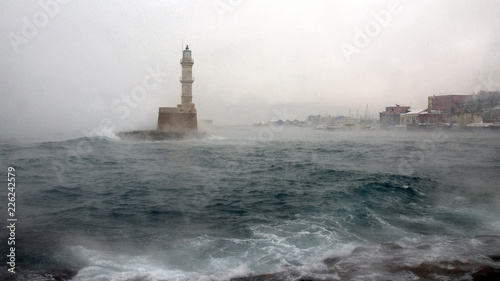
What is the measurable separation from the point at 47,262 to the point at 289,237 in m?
5.39

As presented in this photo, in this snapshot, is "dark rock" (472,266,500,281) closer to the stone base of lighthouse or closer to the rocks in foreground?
the rocks in foreground

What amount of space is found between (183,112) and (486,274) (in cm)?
4683

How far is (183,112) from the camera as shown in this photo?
49.8 meters

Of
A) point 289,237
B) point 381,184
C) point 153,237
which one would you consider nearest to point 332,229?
point 289,237

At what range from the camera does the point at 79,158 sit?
81.0 ft

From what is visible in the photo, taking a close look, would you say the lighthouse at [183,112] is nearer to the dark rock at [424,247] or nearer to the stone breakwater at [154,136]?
the stone breakwater at [154,136]

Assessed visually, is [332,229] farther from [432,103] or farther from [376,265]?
[432,103]

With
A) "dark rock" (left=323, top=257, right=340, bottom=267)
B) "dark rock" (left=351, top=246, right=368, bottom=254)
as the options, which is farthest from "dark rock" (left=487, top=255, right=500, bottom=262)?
"dark rock" (left=323, top=257, right=340, bottom=267)

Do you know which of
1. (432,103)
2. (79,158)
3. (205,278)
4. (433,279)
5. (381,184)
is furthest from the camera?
(432,103)

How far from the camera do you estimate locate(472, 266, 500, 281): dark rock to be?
562 centimetres

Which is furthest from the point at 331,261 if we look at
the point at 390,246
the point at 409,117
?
the point at 409,117

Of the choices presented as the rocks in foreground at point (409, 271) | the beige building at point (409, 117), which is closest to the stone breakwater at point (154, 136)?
the rocks in foreground at point (409, 271)

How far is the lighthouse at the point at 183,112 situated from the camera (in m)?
49.7

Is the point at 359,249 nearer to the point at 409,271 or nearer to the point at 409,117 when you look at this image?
the point at 409,271
